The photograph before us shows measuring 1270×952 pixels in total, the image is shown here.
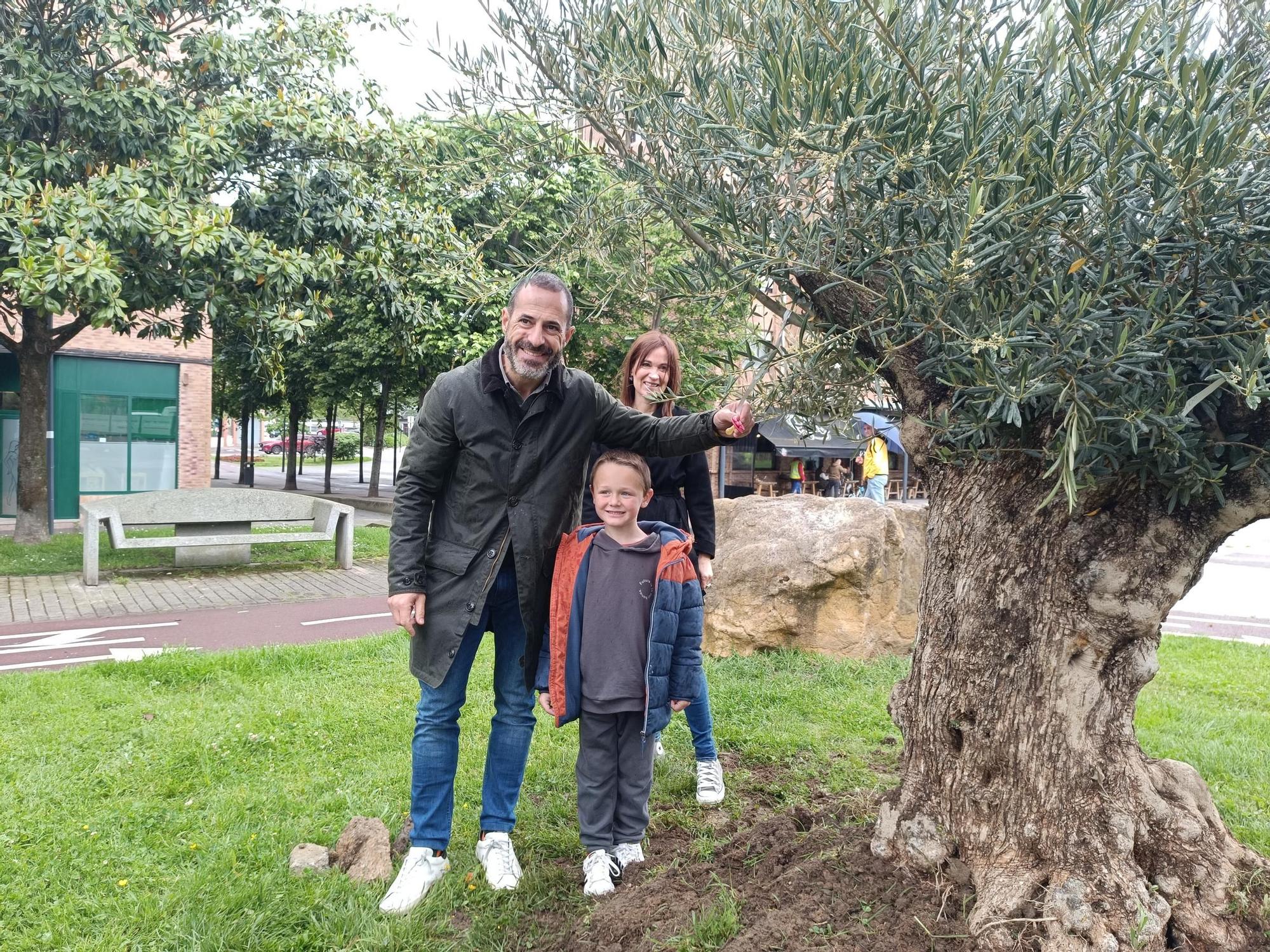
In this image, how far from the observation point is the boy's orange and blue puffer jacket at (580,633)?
330 cm

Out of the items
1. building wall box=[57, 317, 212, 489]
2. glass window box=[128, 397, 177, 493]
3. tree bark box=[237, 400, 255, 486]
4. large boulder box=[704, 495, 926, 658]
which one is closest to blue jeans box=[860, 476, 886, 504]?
large boulder box=[704, 495, 926, 658]

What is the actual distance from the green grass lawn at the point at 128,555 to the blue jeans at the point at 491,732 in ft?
26.4

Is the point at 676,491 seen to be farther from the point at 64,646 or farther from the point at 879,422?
the point at 64,646

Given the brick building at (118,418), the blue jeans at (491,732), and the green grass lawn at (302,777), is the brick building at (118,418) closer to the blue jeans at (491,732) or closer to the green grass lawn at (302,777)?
the green grass lawn at (302,777)

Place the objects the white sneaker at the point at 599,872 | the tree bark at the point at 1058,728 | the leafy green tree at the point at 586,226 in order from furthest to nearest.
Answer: the white sneaker at the point at 599,872
the leafy green tree at the point at 586,226
the tree bark at the point at 1058,728

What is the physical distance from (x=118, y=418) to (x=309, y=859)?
17429 millimetres

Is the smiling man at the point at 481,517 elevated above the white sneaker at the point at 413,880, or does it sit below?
above

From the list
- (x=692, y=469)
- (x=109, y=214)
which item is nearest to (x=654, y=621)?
(x=692, y=469)

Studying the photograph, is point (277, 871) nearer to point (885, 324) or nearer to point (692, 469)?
point (692, 469)

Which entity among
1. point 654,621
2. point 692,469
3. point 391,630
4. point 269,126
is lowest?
point 391,630

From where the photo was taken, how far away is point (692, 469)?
4.43 metres

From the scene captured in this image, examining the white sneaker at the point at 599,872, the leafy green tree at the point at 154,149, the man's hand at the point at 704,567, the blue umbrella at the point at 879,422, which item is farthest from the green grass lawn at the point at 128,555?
the blue umbrella at the point at 879,422

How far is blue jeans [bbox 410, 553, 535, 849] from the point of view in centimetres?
329

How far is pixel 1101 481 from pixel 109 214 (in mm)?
9531
